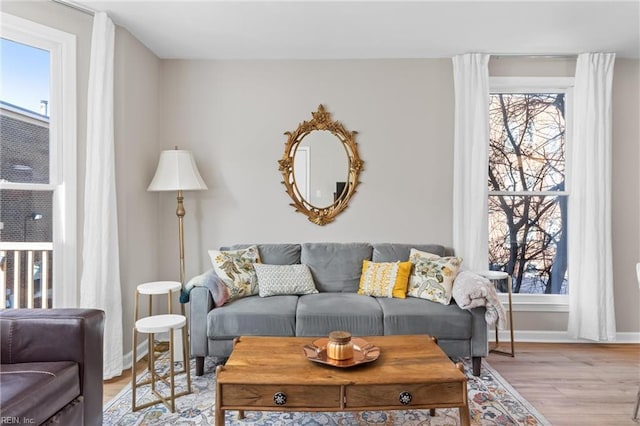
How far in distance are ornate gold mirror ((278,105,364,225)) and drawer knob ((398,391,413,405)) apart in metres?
2.11

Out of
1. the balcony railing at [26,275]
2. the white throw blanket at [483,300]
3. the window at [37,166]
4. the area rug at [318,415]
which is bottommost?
the area rug at [318,415]

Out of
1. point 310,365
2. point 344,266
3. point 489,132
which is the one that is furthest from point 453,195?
point 310,365

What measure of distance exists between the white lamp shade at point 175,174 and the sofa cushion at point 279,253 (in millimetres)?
697

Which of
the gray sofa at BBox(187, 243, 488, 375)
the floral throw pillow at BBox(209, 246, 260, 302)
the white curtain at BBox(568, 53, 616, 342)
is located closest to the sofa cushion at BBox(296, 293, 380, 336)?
the gray sofa at BBox(187, 243, 488, 375)

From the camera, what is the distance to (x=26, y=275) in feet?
8.42

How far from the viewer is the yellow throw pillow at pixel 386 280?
3148 millimetres

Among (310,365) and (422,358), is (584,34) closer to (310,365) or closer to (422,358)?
(422,358)

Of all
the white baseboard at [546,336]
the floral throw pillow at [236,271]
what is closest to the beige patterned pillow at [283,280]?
the floral throw pillow at [236,271]

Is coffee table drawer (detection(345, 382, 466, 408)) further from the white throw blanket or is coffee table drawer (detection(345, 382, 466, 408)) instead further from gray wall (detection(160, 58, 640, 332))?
gray wall (detection(160, 58, 640, 332))

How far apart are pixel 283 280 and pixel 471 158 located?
1.99m

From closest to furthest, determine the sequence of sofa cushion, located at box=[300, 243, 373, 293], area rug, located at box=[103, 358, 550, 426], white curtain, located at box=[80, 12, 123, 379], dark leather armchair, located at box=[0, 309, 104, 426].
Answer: dark leather armchair, located at box=[0, 309, 104, 426]
area rug, located at box=[103, 358, 550, 426]
white curtain, located at box=[80, 12, 123, 379]
sofa cushion, located at box=[300, 243, 373, 293]

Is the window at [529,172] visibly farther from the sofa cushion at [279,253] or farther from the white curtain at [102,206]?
the white curtain at [102,206]

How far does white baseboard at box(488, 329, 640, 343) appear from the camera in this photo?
143 inches

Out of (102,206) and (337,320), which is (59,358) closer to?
(102,206)
